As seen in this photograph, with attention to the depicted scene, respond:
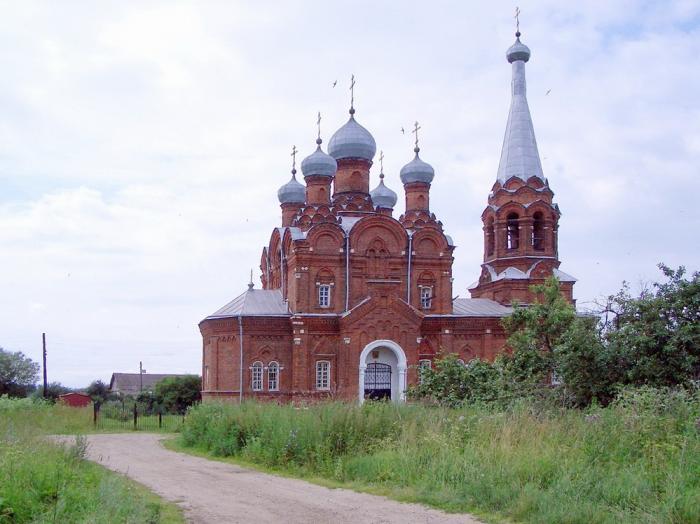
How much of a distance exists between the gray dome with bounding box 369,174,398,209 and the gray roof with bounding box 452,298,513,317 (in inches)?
354

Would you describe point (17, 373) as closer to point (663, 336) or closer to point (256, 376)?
point (256, 376)

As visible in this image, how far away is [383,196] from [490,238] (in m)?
8.30

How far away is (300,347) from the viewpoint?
33312 millimetres

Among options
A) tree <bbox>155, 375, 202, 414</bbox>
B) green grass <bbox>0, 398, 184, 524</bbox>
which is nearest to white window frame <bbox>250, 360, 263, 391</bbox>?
tree <bbox>155, 375, 202, 414</bbox>

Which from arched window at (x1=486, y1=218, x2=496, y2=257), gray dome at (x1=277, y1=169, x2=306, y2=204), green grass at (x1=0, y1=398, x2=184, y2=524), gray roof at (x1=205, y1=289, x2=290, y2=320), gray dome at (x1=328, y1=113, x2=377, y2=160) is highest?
gray dome at (x1=328, y1=113, x2=377, y2=160)

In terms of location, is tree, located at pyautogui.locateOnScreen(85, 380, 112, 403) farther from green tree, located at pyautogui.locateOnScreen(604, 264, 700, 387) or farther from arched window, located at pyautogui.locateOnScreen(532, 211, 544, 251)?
green tree, located at pyautogui.locateOnScreen(604, 264, 700, 387)

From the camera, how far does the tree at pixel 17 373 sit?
50.8m

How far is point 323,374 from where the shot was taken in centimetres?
3372

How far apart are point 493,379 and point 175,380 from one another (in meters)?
34.6

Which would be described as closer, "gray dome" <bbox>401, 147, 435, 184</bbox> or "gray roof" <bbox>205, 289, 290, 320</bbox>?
"gray roof" <bbox>205, 289, 290, 320</bbox>

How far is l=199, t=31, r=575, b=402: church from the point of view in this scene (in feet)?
110

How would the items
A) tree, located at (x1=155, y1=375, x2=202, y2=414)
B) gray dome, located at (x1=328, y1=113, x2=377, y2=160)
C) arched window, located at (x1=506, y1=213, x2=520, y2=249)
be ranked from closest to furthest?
arched window, located at (x1=506, y1=213, x2=520, y2=249), gray dome, located at (x1=328, y1=113, x2=377, y2=160), tree, located at (x1=155, y1=375, x2=202, y2=414)

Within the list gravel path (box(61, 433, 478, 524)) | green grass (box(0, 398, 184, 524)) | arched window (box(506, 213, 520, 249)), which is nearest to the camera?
green grass (box(0, 398, 184, 524))

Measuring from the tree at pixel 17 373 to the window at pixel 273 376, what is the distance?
23.3 m
